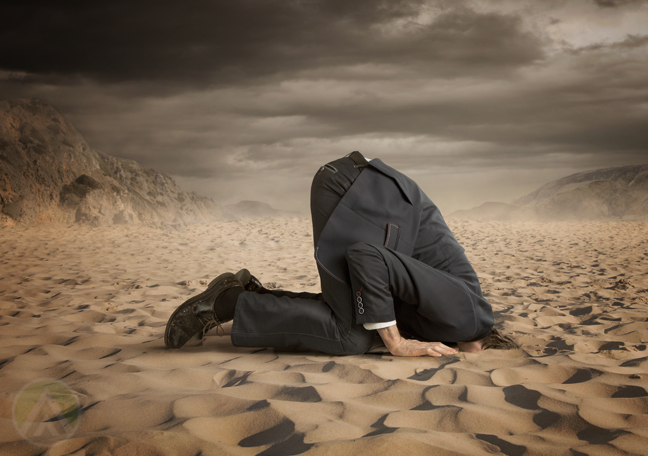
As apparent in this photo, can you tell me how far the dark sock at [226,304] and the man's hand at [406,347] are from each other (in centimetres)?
69

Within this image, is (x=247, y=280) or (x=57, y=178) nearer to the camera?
(x=247, y=280)

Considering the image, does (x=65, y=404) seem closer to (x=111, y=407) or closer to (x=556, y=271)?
(x=111, y=407)

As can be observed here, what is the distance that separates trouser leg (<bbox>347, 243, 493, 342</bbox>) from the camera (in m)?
1.68

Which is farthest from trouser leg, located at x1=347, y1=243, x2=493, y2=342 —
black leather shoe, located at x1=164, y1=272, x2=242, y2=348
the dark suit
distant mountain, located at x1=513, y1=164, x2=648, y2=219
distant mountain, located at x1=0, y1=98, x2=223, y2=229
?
distant mountain, located at x1=513, y1=164, x2=648, y2=219

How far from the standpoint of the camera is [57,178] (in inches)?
409

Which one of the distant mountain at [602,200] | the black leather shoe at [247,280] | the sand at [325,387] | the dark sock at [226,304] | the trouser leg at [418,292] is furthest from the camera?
the distant mountain at [602,200]

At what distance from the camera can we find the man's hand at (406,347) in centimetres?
178

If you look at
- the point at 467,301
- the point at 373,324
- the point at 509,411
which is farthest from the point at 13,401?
the point at 467,301

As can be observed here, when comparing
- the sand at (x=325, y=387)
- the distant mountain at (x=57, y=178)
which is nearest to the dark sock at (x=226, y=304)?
the sand at (x=325, y=387)

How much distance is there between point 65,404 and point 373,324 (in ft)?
3.67

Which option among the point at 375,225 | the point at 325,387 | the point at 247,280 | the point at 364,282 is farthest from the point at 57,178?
the point at 325,387

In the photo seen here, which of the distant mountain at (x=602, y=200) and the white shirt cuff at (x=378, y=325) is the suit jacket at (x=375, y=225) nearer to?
the white shirt cuff at (x=378, y=325)
